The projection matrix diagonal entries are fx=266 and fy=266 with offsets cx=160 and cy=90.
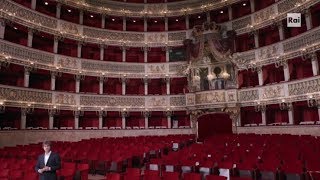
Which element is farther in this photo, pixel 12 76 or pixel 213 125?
pixel 213 125

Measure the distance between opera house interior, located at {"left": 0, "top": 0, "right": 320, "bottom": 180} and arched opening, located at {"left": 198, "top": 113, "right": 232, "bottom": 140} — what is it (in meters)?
0.08

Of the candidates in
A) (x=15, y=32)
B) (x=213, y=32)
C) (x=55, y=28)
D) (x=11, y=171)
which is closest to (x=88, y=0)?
(x=55, y=28)

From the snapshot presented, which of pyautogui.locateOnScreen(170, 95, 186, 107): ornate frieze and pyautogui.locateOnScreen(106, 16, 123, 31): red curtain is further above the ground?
pyautogui.locateOnScreen(106, 16, 123, 31): red curtain

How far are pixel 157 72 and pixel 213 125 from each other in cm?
676

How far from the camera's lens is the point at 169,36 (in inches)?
966

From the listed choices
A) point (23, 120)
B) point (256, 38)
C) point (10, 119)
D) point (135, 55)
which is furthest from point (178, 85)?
point (10, 119)

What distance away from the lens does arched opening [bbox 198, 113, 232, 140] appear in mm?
20984

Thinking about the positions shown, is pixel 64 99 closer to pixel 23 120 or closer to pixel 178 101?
pixel 23 120

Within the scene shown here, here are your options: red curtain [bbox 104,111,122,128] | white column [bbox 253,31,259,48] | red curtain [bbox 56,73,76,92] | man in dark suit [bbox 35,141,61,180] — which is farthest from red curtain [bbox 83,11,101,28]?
man in dark suit [bbox 35,141,61,180]

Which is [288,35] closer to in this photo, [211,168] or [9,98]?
[211,168]

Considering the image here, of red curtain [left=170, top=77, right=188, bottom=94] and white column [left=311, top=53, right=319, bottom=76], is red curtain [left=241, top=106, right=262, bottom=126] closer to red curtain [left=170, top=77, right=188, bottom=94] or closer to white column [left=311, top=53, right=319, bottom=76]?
white column [left=311, top=53, right=319, bottom=76]

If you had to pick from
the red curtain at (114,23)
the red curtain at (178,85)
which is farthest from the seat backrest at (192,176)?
the red curtain at (114,23)

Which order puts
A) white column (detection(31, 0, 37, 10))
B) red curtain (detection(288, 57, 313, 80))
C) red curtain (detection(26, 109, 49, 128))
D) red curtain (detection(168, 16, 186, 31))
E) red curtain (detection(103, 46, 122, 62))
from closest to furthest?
red curtain (detection(288, 57, 313, 80)), red curtain (detection(26, 109, 49, 128)), white column (detection(31, 0, 37, 10)), red curtain (detection(103, 46, 122, 62)), red curtain (detection(168, 16, 186, 31))

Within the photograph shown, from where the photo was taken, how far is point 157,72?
23.8m
